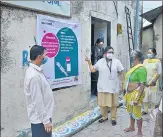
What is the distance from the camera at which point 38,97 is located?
2.84m

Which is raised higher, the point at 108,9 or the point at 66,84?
the point at 108,9

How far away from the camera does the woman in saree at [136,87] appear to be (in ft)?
14.7

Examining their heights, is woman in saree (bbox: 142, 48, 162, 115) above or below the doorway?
below

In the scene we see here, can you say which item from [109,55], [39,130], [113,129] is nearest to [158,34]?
[109,55]

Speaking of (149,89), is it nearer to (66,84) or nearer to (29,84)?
(66,84)

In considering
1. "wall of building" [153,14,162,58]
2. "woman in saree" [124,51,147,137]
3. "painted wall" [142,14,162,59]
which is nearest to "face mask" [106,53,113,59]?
"woman in saree" [124,51,147,137]

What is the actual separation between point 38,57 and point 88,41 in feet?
10.3

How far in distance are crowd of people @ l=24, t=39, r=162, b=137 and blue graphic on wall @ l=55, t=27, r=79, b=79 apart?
315 mm

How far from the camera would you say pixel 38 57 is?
9.89 ft

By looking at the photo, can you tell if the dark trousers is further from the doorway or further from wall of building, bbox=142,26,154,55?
wall of building, bbox=142,26,154,55

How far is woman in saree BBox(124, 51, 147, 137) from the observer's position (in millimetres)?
4473

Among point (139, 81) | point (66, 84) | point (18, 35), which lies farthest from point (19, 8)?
point (139, 81)

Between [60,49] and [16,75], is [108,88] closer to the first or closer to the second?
[60,49]

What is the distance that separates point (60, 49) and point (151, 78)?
239 centimetres
